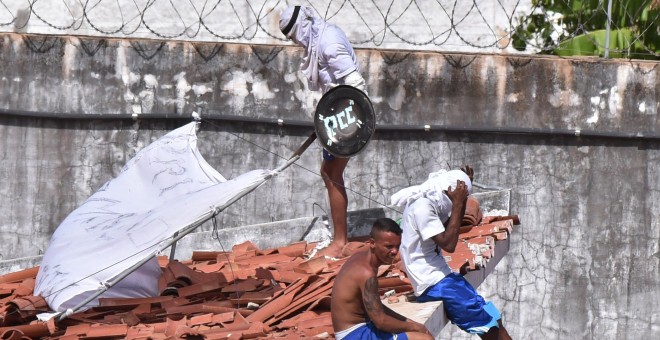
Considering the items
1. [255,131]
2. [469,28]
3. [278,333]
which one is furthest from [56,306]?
[469,28]

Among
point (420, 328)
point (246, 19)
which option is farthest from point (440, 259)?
point (246, 19)

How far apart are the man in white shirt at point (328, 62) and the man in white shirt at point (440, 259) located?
1678 millimetres

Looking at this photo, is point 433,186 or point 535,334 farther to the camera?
point 535,334

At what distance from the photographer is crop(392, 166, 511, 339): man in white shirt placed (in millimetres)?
10016

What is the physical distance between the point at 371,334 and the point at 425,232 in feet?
4.09

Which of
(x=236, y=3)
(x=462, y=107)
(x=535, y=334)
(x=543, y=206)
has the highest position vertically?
(x=236, y=3)

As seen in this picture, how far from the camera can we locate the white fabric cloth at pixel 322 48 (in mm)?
11586

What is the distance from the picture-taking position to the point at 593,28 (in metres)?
17.5

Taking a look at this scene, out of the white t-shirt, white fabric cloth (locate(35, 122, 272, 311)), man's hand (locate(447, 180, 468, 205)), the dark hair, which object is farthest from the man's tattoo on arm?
white fabric cloth (locate(35, 122, 272, 311))

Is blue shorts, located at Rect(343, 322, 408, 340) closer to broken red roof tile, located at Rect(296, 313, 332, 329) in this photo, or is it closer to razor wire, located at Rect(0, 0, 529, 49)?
broken red roof tile, located at Rect(296, 313, 332, 329)

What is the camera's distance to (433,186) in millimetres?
10312

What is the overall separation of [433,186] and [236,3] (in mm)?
6782

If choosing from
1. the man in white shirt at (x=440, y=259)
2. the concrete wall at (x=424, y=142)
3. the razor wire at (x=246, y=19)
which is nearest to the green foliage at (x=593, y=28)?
the razor wire at (x=246, y=19)

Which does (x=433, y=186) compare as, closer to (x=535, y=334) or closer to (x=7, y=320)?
(x=7, y=320)
